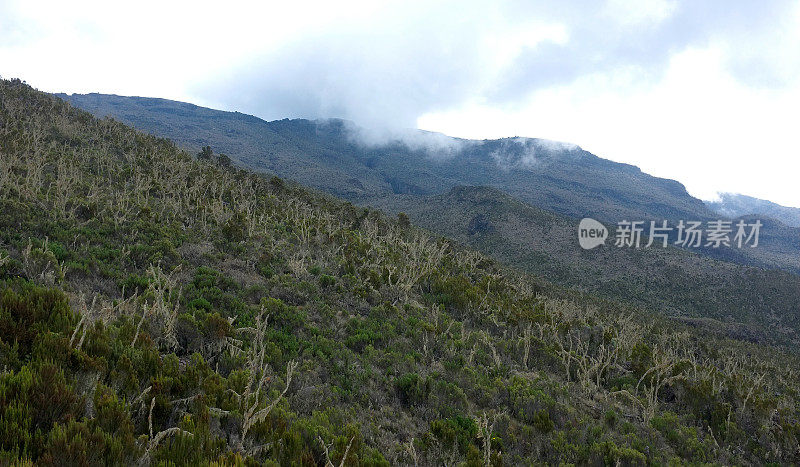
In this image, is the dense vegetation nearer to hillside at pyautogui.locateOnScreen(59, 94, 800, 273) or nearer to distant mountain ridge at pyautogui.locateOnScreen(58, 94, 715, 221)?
hillside at pyautogui.locateOnScreen(59, 94, 800, 273)

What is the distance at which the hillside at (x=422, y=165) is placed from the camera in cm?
8931

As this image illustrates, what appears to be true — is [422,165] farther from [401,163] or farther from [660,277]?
[660,277]

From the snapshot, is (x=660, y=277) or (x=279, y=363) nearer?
(x=279, y=363)

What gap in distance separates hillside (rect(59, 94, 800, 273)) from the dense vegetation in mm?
44766

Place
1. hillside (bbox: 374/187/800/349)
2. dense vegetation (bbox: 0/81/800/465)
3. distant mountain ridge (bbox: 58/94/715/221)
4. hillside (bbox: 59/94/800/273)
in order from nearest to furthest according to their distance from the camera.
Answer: dense vegetation (bbox: 0/81/800/465)
hillside (bbox: 374/187/800/349)
hillside (bbox: 59/94/800/273)
distant mountain ridge (bbox: 58/94/715/221)

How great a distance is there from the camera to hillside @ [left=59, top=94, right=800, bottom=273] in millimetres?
89312

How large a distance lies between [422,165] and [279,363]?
13945cm

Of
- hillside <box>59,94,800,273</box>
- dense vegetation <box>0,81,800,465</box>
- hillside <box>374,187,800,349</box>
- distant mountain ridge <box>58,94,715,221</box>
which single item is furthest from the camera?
distant mountain ridge <box>58,94,715,221</box>

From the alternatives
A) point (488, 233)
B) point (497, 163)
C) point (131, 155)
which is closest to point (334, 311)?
point (131, 155)

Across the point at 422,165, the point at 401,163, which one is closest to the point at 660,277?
the point at 422,165

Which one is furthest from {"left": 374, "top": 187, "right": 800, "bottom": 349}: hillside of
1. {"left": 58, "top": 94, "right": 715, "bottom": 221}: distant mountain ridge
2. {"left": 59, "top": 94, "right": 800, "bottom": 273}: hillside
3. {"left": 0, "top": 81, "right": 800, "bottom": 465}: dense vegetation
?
{"left": 58, "top": 94, "right": 715, "bottom": 221}: distant mountain ridge

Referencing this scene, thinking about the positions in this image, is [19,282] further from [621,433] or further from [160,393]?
[621,433]

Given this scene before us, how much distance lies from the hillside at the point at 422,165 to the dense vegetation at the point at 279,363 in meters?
44.8

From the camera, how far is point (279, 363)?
5824 mm
